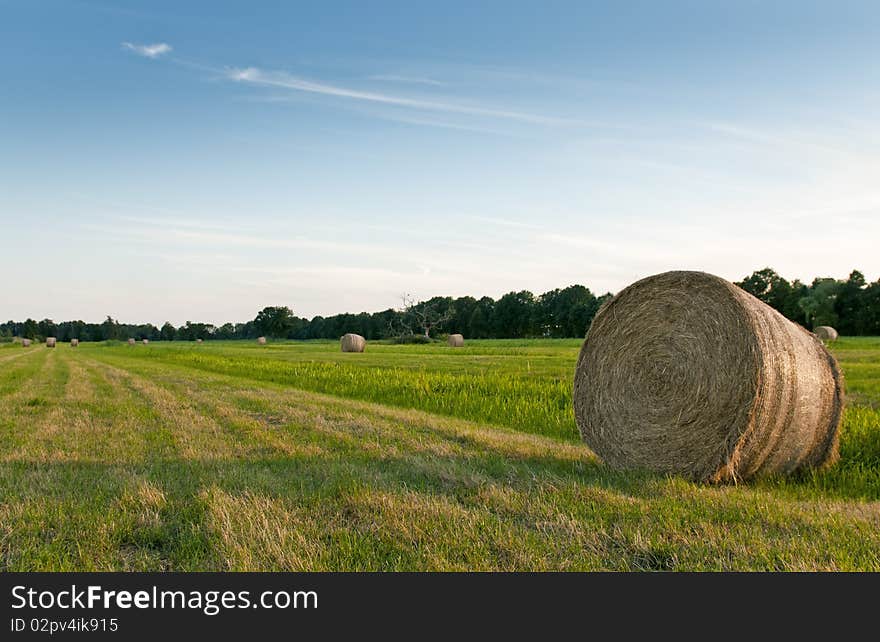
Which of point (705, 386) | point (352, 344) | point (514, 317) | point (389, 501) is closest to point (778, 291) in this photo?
point (514, 317)

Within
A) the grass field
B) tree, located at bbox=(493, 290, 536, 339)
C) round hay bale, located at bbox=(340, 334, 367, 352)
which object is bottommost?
the grass field

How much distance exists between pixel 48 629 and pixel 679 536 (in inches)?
150

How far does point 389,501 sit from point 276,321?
426 ft

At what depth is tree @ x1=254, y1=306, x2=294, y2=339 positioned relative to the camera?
131375 mm

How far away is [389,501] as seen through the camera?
17.8ft

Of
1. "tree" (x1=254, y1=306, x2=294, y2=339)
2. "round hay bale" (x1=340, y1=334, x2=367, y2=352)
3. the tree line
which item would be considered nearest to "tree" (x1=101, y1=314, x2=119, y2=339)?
the tree line

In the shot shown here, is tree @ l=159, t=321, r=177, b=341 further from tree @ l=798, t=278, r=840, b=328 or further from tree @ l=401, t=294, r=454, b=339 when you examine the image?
tree @ l=798, t=278, r=840, b=328

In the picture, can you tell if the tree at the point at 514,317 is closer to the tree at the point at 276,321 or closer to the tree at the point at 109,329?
the tree at the point at 276,321

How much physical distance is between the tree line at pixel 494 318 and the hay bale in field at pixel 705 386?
64708mm

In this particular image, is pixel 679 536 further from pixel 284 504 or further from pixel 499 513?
pixel 284 504

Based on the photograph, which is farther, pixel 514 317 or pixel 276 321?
pixel 276 321

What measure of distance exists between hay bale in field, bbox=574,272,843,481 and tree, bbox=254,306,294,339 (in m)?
127

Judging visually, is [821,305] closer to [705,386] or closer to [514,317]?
[514,317]

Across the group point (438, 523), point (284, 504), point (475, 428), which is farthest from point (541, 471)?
point (475, 428)
